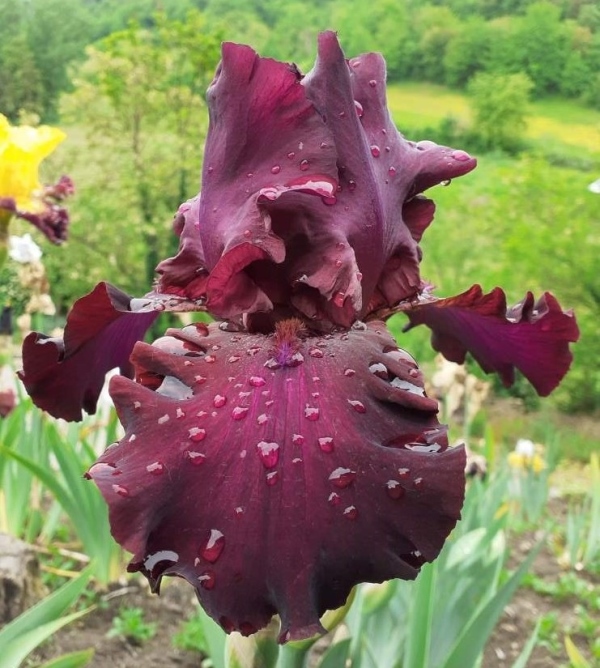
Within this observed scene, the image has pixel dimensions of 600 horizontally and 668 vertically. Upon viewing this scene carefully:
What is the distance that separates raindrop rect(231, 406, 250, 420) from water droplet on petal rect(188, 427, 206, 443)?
0.10ft

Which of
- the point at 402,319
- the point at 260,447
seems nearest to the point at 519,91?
the point at 402,319

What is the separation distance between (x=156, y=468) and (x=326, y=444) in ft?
0.50

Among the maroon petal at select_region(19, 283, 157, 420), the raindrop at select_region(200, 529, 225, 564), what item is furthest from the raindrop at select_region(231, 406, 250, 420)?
the maroon petal at select_region(19, 283, 157, 420)

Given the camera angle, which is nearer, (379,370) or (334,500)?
(334,500)

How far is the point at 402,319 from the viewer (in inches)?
352

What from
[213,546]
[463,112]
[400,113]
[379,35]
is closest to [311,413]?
[213,546]

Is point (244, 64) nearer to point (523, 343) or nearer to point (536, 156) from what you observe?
point (523, 343)

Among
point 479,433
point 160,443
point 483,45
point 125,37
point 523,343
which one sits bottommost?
point 479,433

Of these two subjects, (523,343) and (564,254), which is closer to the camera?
(523,343)

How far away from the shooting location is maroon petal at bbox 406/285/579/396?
2.97 feet

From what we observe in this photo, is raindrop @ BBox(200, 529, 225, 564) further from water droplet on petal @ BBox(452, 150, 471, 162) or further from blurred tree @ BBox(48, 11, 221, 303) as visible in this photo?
blurred tree @ BBox(48, 11, 221, 303)

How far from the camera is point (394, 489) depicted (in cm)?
63

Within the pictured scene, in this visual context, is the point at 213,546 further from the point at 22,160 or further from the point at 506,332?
the point at 22,160

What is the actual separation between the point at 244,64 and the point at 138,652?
68.2 inches
